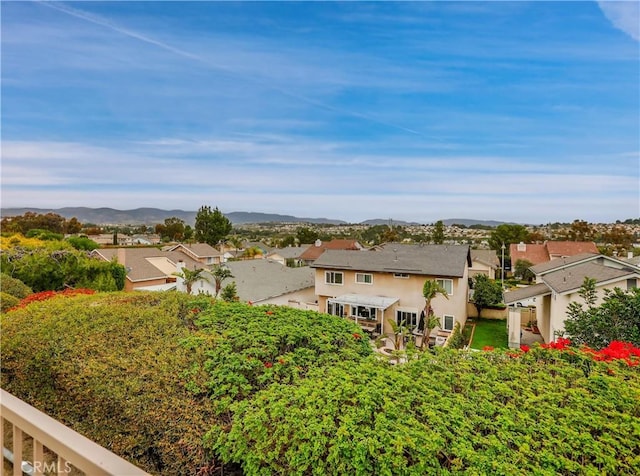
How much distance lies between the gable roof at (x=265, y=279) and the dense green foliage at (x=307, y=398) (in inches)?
633

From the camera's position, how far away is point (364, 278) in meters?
21.2

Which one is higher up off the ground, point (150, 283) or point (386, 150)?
point (386, 150)

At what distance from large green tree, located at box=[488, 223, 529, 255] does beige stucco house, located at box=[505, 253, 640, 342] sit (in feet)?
119

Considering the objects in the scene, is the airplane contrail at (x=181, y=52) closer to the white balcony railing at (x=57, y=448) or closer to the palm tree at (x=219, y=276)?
the white balcony railing at (x=57, y=448)

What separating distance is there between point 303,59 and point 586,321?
13356 mm

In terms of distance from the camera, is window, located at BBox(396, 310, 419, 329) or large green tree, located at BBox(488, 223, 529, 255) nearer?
window, located at BBox(396, 310, 419, 329)

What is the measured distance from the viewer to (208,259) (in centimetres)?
4691

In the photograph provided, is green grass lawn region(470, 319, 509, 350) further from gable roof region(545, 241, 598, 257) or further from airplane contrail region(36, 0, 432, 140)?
gable roof region(545, 241, 598, 257)

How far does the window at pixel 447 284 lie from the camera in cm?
1902

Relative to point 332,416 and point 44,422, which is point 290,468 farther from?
point 44,422

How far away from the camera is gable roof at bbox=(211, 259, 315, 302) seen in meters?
22.2

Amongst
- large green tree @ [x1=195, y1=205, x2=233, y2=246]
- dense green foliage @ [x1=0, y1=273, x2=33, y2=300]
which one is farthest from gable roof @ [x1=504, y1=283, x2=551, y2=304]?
large green tree @ [x1=195, y1=205, x2=233, y2=246]

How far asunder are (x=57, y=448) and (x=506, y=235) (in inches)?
2253

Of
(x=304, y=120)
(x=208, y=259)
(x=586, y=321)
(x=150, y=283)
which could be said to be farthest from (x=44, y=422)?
(x=208, y=259)
